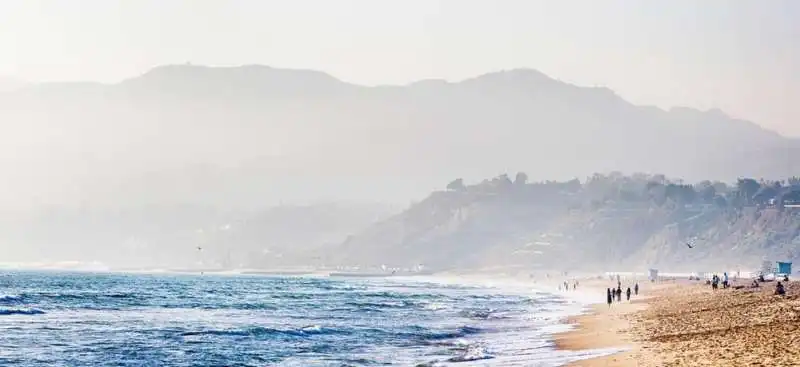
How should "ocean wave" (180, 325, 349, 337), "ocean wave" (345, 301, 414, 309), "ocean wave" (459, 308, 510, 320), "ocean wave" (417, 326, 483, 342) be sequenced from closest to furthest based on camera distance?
"ocean wave" (417, 326, 483, 342) → "ocean wave" (180, 325, 349, 337) → "ocean wave" (459, 308, 510, 320) → "ocean wave" (345, 301, 414, 309)

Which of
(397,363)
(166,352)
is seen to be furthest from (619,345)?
(166,352)

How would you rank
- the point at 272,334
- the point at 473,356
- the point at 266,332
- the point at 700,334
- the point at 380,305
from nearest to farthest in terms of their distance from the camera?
the point at 700,334, the point at 473,356, the point at 272,334, the point at 266,332, the point at 380,305

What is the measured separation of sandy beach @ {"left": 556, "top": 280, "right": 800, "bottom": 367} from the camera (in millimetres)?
31219

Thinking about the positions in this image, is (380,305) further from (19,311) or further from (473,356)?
(473,356)

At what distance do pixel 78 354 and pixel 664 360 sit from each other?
22713mm

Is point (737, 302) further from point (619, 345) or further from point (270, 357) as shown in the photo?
point (270, 357)

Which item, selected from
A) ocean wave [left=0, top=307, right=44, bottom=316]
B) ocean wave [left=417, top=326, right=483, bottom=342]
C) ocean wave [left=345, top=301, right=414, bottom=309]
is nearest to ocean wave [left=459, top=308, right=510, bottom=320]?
ocean wave [left=345, top=301, right=414, bottom=309]

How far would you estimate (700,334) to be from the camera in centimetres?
4009

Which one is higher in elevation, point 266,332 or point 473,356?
point 266,332

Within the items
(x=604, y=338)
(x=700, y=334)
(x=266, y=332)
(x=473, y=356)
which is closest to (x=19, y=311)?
(x=266, y=332)

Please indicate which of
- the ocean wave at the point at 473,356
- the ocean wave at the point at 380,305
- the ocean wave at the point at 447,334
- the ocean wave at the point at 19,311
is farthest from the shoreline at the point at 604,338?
the ocean wave at the point at 19,311

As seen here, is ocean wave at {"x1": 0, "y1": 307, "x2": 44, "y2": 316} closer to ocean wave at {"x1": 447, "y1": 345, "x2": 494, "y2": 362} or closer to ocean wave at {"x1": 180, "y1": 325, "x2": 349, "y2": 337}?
ocean wave at {"x1": 180, "y1": 325, "x2": 349, "y2": 337}

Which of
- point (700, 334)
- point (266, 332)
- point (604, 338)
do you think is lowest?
point (266, 332)

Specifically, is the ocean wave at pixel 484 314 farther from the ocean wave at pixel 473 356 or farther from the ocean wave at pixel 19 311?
the ocean wave at pixel 19 311
